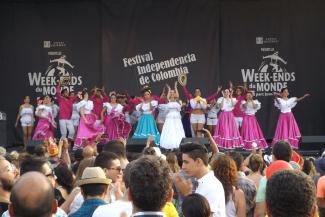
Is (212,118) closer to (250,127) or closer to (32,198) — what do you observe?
(250,127)

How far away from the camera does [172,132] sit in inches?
613

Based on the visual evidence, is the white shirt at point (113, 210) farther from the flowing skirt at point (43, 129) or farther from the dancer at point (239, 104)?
the flowing skirt at point (43, 129)

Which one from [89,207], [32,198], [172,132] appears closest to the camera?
[32,198]

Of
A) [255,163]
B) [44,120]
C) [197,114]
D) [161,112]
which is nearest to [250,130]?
[197,114]

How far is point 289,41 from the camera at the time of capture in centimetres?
1800

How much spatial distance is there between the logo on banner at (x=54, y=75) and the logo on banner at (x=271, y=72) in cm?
498

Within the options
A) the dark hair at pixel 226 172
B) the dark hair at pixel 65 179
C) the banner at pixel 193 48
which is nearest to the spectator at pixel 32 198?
the dark hair at pixel 226 172

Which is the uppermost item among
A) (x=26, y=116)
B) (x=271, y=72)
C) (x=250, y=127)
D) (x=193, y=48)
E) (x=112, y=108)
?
(x=193, y=48)

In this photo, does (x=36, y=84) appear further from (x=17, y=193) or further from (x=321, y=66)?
(x=17, y=193)

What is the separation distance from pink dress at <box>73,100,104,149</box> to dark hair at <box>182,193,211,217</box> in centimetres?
1281

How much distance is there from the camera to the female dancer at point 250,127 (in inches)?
638

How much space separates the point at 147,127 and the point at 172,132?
0.66 metres

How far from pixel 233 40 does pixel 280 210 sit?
52.1 ft

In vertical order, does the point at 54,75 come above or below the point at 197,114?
above
